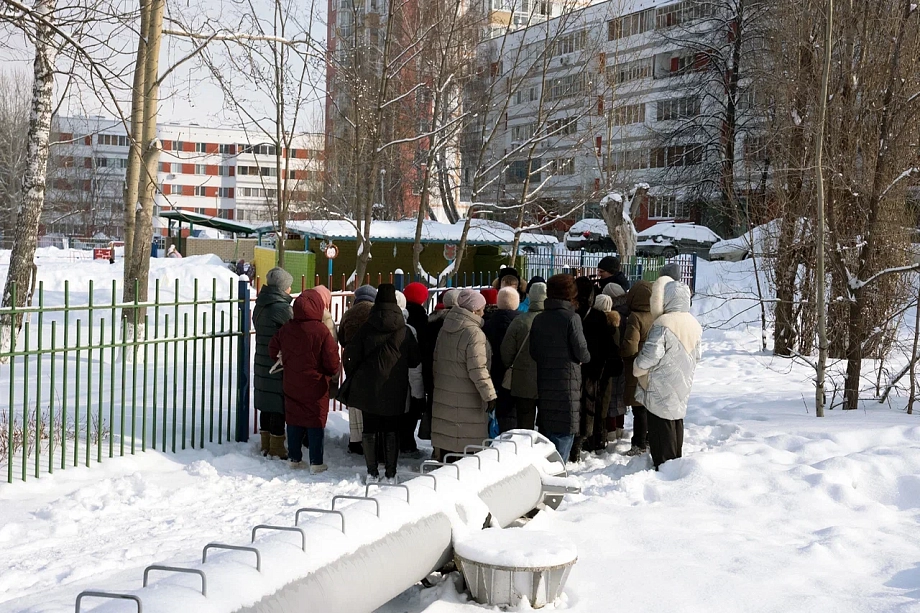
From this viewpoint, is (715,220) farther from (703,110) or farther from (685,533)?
(685,533)

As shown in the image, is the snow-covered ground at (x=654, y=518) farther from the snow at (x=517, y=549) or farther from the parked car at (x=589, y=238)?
the parked car at (x=589, y=238)

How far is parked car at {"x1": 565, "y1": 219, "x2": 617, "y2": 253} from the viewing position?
4031cm

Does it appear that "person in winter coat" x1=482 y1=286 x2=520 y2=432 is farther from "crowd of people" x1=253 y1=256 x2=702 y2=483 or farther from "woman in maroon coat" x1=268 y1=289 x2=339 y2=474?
"woman in maroon coat" x1=268 y1=289 x2=339 y2=474

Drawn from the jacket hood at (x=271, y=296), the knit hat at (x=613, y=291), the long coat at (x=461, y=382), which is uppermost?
the knit hat at (x=613, y=291)

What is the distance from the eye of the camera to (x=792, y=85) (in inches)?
453

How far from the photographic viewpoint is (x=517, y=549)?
14.8 feet

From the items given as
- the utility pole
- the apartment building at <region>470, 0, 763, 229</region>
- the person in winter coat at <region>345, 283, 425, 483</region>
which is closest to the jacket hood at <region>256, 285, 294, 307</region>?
the person in winter coat at <region>345, 283, 425, 483</region>

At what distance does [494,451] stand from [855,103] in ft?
21.5

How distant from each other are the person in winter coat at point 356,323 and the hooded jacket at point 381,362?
48 centimetres

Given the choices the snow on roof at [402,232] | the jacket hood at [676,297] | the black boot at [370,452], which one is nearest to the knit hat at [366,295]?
the black boot at [370,452]

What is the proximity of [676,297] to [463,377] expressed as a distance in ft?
5.98

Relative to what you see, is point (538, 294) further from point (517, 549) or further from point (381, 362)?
point (517, 549)

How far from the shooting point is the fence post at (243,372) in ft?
28.0

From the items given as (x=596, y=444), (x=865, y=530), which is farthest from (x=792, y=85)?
(x=865, y=530)
